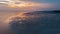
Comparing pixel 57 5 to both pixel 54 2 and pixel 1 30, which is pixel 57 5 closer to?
pixel 54 2

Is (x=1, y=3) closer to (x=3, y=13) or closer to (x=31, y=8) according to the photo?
(x=3, y=13)

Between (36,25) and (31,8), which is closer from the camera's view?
(31,8)

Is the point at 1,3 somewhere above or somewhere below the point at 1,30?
above

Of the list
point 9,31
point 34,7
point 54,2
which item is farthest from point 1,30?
point 54,2

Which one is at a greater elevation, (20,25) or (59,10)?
(59,10)

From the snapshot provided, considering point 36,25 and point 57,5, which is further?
point 36,25

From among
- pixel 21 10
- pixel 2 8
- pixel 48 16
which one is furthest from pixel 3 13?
pixel 48 16

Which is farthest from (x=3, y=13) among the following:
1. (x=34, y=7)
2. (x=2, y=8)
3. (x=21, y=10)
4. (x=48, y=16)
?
(x=48, y=16)

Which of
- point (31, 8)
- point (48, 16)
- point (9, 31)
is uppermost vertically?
point (31, 8)
